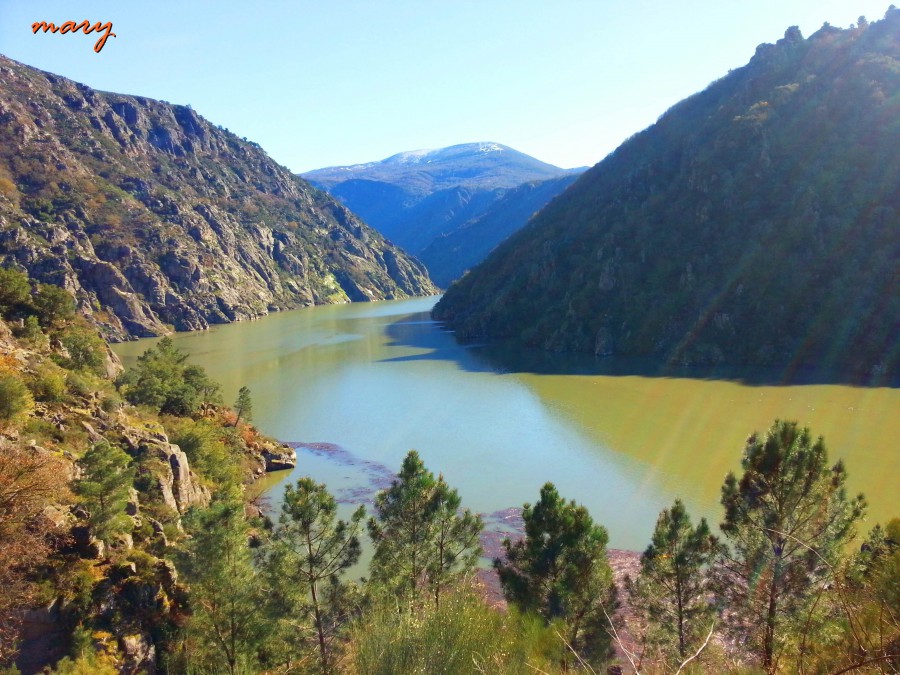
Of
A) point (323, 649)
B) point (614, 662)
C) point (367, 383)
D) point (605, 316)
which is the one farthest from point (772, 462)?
point (605, 316)

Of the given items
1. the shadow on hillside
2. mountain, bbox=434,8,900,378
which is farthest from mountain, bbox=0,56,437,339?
mountain, bbox=434,8,900,378

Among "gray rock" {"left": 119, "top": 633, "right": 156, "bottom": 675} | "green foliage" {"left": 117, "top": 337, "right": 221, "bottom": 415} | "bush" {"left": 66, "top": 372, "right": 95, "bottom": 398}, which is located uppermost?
"bush" {"left": 66, "top": 372, "right": 95, "bottom": 398}

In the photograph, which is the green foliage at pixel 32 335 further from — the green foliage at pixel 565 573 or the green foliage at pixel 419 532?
the green foliage at pixel 565 573

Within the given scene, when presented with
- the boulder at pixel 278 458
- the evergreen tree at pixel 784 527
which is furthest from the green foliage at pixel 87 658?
the boulder at pixel 278 458

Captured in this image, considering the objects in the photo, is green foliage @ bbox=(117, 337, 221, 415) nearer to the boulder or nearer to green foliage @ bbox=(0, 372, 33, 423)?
the boulder

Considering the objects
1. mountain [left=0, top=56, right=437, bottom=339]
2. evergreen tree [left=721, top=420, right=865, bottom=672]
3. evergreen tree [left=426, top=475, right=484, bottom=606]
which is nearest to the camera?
evergreen tree [left=721, top=420, right=865, bottom=672]

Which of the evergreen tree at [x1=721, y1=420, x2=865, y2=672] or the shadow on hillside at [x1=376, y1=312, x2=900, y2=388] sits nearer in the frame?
the evergreen tree at [x1=721, y1=420, x2=865, y2=672]

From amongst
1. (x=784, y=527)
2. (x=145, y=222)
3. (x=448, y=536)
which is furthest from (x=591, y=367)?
(x=145, y=222)

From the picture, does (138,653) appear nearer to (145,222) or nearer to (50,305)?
(50,305)
